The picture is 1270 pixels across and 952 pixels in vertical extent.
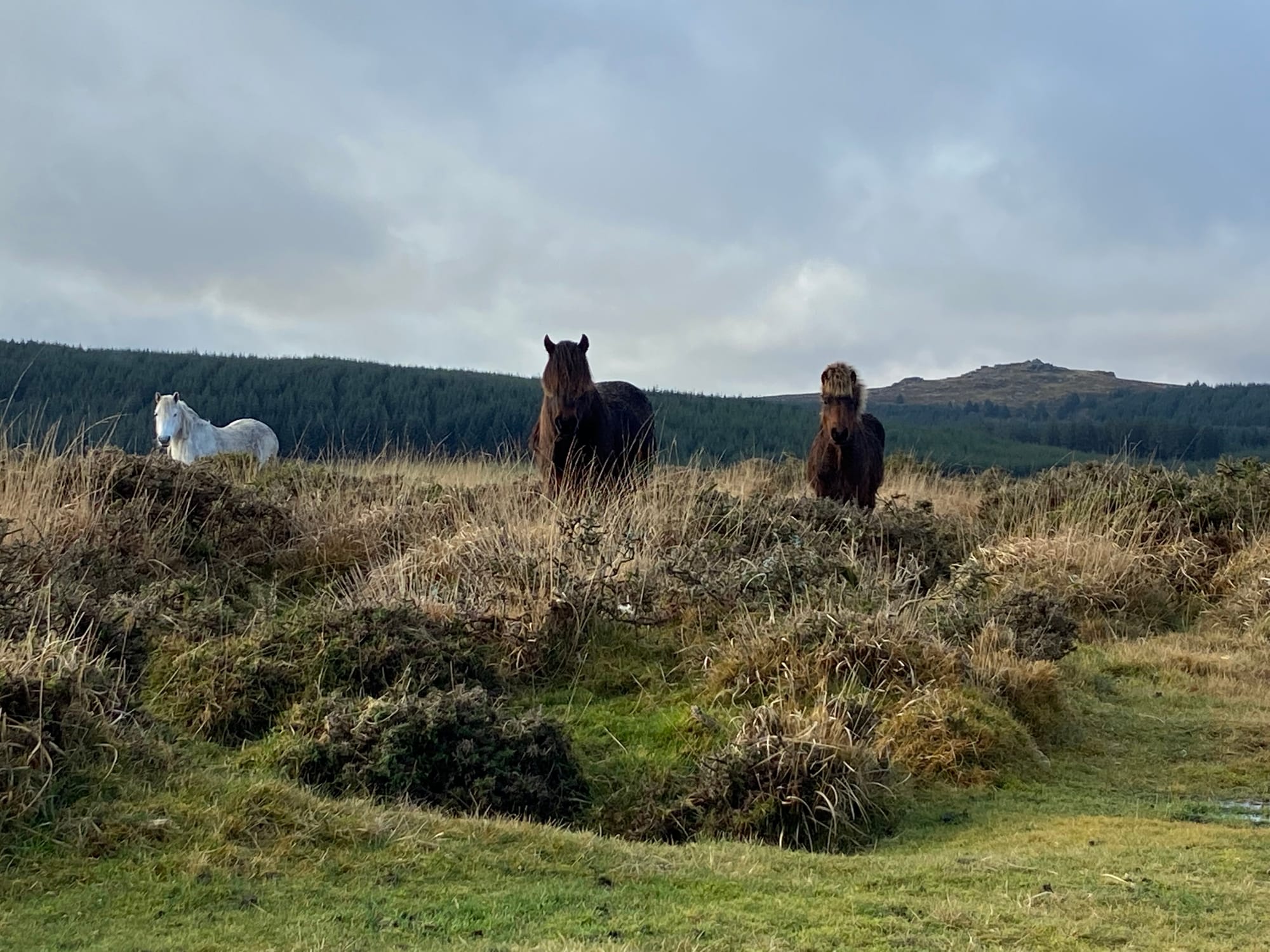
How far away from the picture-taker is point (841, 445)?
13.3 meters

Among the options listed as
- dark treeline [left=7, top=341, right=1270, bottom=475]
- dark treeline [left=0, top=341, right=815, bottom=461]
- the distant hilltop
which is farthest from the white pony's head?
the distant hilltop

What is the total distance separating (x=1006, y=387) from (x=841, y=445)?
353ft

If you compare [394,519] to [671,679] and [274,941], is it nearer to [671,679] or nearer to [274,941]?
[671,679]

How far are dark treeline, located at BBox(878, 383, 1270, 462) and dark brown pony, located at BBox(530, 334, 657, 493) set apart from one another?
7.93m

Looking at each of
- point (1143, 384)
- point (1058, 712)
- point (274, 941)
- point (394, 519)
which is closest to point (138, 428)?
A: point (394, 519)

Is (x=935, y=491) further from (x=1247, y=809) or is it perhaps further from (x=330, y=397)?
(x=330, y=397)

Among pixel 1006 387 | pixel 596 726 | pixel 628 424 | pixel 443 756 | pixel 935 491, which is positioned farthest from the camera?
pixel 1006 387

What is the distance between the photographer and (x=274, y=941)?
10.4 feet

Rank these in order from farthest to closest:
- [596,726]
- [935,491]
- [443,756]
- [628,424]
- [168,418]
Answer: [935,491] → [168,418] → [628,424] → [596,726] → [443,756]

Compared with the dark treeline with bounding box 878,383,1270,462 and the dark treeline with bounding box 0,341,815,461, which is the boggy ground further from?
the dark treeline with bounding box 0,341,815,461

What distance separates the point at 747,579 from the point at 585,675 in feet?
5.41

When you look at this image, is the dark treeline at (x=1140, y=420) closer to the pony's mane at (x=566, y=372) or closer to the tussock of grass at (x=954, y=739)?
the pony's mane at (x=566, y=372)

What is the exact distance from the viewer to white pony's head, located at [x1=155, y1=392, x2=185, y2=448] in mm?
16997

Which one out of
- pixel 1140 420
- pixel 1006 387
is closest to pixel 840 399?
pixel 1140 420
